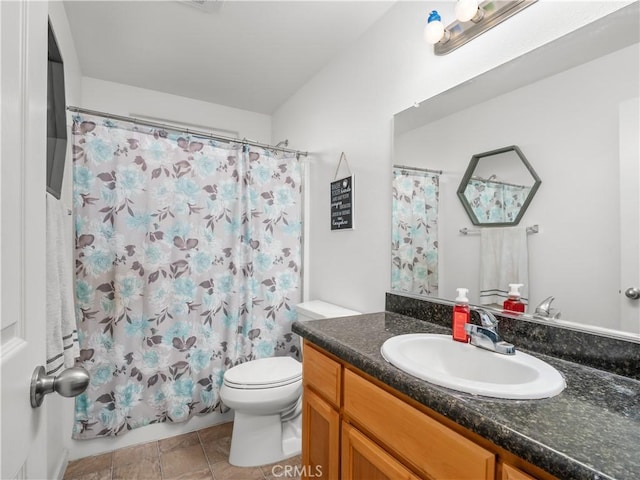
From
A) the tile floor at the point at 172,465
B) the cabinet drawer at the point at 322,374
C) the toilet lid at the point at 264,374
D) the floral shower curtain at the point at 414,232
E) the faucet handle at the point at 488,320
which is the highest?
the floral shower curtain at the point at 414,232

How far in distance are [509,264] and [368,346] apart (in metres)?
0.61

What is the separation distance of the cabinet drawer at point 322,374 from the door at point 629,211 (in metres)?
0.84

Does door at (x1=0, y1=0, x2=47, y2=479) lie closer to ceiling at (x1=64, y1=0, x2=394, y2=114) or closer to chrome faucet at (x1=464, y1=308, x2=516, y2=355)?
chrome faucet at (x1=464, y1=308, x2=516, y2=355)

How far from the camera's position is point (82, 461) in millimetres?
1709

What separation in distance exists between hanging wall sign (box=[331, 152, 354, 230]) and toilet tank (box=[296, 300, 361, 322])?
0.51 m

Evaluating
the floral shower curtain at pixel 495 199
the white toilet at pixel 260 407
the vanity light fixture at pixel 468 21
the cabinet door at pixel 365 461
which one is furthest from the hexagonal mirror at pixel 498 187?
the white toilet at pixel 260 407

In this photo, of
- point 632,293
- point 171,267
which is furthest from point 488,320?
point 171,267

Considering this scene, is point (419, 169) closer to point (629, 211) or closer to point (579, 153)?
point (579, 153)

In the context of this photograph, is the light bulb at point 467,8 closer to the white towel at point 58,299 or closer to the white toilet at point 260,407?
the white toilet at point 260,407

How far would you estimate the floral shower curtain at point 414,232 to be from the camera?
1454 millimetres

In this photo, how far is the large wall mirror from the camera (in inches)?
34.2

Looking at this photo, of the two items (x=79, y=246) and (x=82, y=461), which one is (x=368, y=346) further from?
(x=82, y=461)

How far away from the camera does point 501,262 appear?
1.17 m

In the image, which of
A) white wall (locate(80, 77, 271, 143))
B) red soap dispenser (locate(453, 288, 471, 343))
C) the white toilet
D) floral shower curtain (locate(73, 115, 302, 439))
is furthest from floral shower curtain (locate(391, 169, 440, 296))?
white wall (locate(80, 77, 271, 143))
